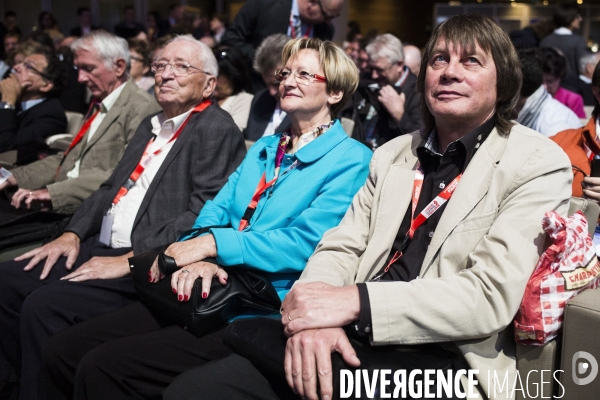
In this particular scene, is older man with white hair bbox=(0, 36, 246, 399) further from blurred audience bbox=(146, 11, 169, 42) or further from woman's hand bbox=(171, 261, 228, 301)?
blurred audience bbox=(146, 11, 169, 42)

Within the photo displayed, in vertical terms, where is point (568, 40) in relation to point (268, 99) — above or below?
below

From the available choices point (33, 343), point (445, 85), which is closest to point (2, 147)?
point (33, 343)

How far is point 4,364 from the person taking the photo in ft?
9.81

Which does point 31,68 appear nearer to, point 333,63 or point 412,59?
point 333,63

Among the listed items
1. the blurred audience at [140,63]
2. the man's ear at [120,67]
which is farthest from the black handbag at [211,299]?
the blurred audience at [140,63]

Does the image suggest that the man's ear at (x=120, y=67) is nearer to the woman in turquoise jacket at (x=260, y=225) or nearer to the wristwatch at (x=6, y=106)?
the wristwatch at (x=6, y=106)

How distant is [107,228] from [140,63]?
Answer: 129 inches

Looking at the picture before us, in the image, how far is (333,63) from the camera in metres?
2.68

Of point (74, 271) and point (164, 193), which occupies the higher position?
point (164, 193)

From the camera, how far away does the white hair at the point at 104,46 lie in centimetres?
394

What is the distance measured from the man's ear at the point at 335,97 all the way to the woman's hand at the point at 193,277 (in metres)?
0.90

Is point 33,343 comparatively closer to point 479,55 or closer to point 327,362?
point 327,362

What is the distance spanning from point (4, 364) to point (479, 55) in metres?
2.59

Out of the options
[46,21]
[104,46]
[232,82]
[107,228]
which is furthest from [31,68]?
[46,21]
